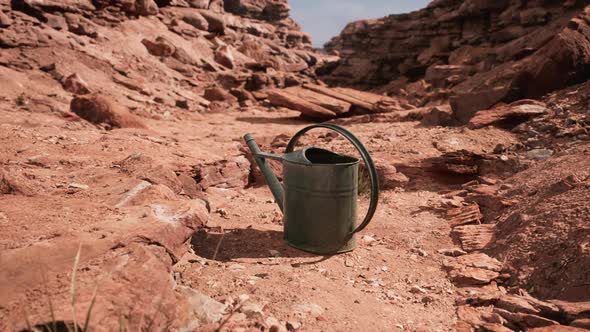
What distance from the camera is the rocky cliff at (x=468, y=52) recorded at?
6.75 meters

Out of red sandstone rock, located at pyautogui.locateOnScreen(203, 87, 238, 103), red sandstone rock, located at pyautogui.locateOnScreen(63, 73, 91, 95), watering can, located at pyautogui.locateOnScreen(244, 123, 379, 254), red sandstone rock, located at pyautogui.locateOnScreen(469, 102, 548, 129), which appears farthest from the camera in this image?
red sandstone rock, located at pyautogui.locateOnScreen(203, 87, 238, 103)

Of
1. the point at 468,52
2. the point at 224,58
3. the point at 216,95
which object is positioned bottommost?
the point at 216,95

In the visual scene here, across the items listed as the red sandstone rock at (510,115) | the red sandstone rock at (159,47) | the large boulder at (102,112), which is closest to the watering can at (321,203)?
the red sandstone rock at (510,115)

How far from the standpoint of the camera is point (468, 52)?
52.2 ft

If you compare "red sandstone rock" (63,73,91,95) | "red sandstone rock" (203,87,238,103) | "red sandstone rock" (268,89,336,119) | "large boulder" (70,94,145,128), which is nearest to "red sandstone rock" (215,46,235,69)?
"red sandstone rock" (203,87,238,103)

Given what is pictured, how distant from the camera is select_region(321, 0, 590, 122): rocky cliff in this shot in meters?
6.75

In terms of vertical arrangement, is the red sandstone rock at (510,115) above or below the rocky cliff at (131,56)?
below

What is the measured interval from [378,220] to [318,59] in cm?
2729

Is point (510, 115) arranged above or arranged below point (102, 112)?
above

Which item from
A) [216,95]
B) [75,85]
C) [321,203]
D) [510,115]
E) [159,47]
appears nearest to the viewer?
[321,203]

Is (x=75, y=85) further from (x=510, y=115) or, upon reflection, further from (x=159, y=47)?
(x=510, y=115)

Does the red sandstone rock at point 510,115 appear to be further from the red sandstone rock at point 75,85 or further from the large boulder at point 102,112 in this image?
the red sandstone rock at point 75,85

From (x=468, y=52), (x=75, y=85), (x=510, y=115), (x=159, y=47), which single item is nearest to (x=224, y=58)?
(x=159, y=47)

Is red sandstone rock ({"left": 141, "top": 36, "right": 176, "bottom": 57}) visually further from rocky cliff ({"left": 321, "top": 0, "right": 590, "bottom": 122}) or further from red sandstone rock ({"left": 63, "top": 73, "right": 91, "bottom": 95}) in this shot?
rocky cliff ({"left": 321, "top": 0, "right": 590, "bottom": 122})
